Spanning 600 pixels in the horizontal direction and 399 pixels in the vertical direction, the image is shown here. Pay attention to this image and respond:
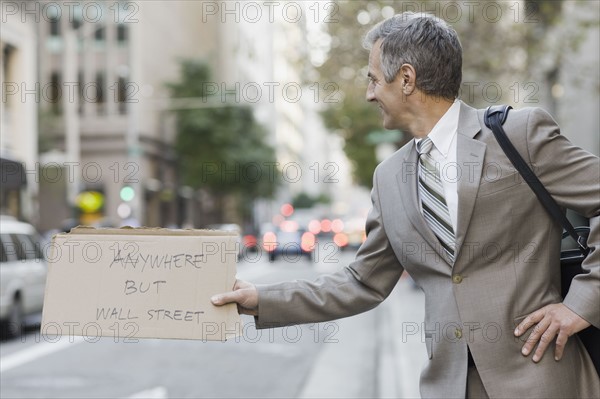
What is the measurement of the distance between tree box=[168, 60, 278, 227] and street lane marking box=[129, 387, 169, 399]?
1607 inches

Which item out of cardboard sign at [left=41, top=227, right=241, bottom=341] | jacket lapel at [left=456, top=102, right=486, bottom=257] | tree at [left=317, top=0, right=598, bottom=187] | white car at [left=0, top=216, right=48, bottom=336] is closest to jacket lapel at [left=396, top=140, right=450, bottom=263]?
jacket lapel at [left=456, top=102, right=486, bottom=257]

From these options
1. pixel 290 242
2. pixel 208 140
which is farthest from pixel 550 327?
pixel 208 140

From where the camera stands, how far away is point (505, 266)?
267cm

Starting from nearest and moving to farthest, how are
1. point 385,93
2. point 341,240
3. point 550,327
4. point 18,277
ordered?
point 550,327
point 385,93
point 18,277
point 341,240

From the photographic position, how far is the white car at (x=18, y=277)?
1377 centimetres

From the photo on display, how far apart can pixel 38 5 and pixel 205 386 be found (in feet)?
95.8

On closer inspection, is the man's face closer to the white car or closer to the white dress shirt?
the white dress shirt

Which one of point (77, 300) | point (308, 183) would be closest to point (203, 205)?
point (77, 300)

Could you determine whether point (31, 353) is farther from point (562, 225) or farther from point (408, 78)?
point (562, 225)

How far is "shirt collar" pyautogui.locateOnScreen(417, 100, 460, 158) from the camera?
2850 mm

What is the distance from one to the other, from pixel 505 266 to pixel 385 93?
679 mm

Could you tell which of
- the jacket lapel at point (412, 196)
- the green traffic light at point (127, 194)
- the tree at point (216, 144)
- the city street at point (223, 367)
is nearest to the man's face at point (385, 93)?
the jacket lapel at point (412, 196)

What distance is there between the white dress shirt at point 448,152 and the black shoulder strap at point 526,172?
0.11m

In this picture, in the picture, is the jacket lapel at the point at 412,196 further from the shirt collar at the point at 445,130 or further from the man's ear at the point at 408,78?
the man's ear at the point at 408,78
